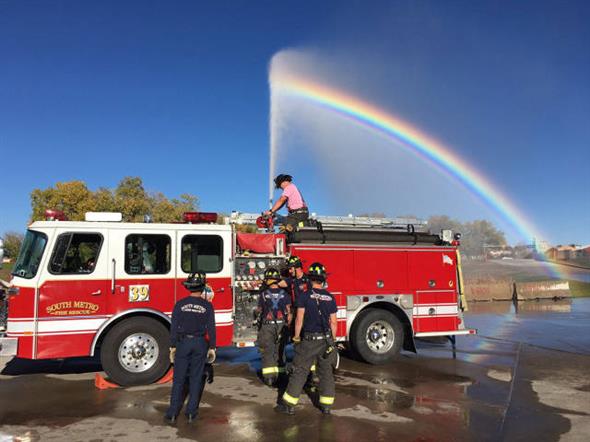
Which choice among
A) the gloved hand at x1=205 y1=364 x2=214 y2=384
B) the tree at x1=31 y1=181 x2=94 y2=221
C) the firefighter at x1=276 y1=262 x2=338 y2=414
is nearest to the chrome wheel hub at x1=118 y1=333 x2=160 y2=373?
the gloved hand at x1=205 y1=364 x2=214 y2=384

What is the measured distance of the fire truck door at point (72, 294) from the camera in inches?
255

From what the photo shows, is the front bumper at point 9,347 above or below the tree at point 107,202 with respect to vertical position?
below

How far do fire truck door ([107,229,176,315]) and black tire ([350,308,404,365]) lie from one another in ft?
10.7

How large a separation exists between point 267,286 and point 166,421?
2.37 m

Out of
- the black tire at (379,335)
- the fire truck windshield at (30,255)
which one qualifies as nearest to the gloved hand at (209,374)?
the black tire at (379,335)

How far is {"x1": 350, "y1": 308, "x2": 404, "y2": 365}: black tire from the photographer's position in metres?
8.19

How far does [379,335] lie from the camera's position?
8.42 metres

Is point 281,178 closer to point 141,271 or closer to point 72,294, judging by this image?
point 141,271

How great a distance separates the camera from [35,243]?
6.80 metres

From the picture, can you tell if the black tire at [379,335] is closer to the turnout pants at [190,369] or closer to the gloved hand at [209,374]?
the gloved hand at [209,374]

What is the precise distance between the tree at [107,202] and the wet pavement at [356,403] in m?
21.1

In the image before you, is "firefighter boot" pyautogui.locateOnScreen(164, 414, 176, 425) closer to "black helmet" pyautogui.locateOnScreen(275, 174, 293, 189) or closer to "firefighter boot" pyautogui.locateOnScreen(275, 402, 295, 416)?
"firefighter boot" pyautogui.locateOnScreen(275, 402, 295, 416)

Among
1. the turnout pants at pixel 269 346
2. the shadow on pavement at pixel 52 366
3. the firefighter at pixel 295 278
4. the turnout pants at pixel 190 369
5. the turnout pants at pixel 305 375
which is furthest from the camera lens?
the shadow on pavement at pixel 52 366

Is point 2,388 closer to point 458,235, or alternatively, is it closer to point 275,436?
point 275,436
